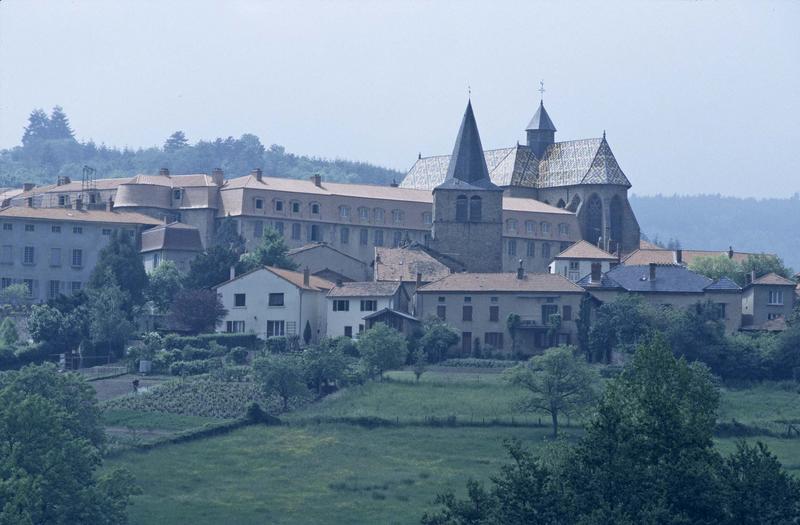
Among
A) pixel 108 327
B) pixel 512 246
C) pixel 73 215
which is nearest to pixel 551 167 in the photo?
pixel 512 246

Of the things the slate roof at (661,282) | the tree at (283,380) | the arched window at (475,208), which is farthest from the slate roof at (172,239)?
the tree at (283,380)

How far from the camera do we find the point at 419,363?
3452 inches

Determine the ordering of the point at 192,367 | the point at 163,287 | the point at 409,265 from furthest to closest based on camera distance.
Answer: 1. the point at 163,287
2. the point at 409,265
3. the point at 192,367

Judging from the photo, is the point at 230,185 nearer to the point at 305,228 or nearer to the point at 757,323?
the point at 305,228

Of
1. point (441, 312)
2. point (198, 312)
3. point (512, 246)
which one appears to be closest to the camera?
point (441, 312)

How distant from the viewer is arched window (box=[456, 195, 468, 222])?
4498 inches

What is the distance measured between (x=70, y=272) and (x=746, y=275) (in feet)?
129

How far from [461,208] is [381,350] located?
97.5ft

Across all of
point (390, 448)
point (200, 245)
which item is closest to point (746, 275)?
point (200, 245)

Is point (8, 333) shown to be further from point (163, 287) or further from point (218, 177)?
point (218, 177)

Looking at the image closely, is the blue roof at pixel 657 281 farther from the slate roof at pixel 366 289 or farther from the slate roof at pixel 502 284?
the slate roof at pixel 366 289

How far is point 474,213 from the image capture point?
114250 mm

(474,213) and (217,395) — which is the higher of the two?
(474,213)

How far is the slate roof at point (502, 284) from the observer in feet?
315
